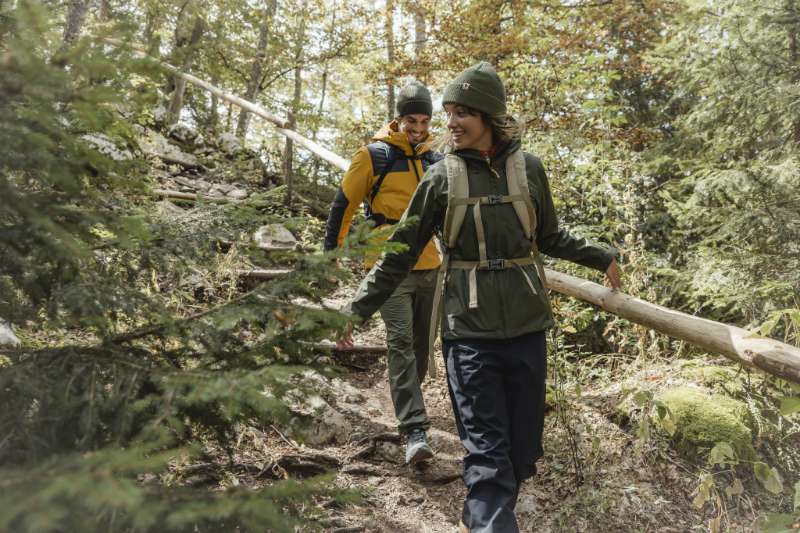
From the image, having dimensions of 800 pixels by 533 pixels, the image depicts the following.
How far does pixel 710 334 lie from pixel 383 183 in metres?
2.58

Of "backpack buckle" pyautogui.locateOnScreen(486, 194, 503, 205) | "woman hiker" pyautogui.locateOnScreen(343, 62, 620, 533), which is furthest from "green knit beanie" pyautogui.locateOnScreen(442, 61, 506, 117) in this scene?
"backpack buckle" pyautogui.locateOnScreen(486, 194, 503, 205)

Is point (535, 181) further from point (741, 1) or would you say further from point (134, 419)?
point (741, 1)

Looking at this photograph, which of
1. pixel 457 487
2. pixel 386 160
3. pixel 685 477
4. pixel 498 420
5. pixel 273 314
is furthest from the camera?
pixel 386 160

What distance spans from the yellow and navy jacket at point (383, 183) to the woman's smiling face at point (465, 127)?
1.34 meters

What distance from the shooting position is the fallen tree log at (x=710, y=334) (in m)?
2.68

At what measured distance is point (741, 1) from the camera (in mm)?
6391

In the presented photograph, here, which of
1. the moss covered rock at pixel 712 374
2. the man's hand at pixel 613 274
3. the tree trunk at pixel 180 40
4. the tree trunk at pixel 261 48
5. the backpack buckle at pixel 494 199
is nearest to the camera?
the backpack buckle at pixel 494 199

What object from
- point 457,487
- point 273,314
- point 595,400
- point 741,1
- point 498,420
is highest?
point 741,1

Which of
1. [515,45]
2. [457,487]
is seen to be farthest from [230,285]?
[515,45]

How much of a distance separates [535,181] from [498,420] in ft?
4.37

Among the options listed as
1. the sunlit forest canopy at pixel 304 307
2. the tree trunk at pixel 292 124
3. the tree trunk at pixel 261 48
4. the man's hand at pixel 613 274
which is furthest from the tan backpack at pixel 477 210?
the tree trunk at pixel 261 48

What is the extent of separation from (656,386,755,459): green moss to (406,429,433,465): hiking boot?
176cm

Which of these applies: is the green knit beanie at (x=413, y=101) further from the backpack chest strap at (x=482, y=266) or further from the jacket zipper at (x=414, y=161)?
the backpack chest strap at (x=482, y=266)

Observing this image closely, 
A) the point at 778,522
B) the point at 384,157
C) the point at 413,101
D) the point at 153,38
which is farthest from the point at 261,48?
the point at 778,522
